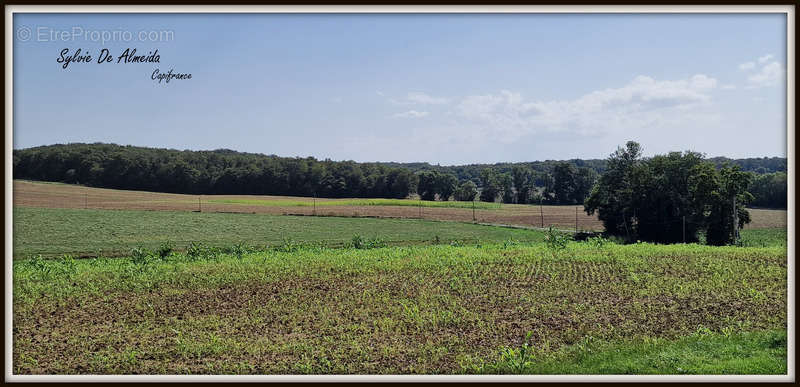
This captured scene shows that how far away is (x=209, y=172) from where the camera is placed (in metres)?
51.7

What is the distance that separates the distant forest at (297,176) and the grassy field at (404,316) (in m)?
17.8

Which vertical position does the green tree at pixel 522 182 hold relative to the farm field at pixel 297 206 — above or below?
above

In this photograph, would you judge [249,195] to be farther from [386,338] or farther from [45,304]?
[386,338]

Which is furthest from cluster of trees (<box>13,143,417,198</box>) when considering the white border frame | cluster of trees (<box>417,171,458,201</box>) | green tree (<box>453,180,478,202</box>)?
the white border frame

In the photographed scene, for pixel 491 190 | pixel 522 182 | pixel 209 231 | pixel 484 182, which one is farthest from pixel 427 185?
pixel 209 231

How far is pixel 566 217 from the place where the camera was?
48188 millimetres

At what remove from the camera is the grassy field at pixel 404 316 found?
350 inches

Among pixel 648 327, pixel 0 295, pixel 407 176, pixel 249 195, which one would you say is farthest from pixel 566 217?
pixel 0 295

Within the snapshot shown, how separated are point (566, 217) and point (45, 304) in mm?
43179

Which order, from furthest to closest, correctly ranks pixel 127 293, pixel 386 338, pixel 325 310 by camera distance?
pixel 127 293, pixel 325 310, pixel 386 338

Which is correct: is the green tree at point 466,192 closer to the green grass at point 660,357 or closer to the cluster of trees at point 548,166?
the cluster of trees at point 548,166

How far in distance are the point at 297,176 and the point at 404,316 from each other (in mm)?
49473

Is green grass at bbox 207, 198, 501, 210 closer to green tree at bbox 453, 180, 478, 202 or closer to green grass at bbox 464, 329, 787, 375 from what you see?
green tree at bbox 453, 180, 478, 202

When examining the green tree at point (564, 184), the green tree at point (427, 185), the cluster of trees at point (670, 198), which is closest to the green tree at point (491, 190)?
the green tree at point (427, 185)
